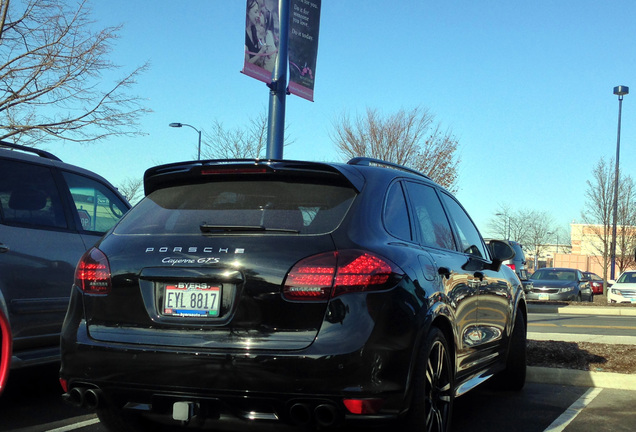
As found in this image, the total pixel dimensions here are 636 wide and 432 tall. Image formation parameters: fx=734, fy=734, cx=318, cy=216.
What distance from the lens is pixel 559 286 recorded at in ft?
83.8

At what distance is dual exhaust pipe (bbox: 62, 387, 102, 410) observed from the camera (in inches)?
148

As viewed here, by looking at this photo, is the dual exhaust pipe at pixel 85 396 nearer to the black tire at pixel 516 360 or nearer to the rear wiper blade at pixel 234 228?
the rear wiper blade at pixel 234 228

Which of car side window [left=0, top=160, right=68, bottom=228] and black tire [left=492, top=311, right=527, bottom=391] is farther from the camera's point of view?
black tire [left=492, top=311, right=527, bottom=391]

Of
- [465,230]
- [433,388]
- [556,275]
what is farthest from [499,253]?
[556,275]

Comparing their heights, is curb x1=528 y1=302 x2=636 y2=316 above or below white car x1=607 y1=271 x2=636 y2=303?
below

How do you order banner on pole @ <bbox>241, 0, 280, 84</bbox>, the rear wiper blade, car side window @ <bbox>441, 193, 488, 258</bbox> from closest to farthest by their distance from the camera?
the rear wiper blade
car side window @ <bbox>441, 193, 488, 258</bbox>
banner on pole @ <bbox>241, 0, 280, 84</bbox>

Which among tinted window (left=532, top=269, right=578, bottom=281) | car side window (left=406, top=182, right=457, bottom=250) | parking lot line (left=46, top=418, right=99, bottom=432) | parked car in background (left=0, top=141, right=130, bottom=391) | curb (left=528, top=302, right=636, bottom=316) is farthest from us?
tinted window (left=532, top=269, right=578, bottom=281)

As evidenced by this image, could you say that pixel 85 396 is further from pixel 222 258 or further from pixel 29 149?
pixel 29 149

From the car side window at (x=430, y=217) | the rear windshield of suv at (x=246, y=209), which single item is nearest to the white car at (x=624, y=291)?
the car side window at (x=430, y=217)

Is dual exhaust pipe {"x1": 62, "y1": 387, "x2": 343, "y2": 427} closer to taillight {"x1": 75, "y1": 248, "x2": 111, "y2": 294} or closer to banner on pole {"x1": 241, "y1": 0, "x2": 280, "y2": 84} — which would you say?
taillight {"x1": 75, "y1": 248, "x2": 111, "y2": 294}

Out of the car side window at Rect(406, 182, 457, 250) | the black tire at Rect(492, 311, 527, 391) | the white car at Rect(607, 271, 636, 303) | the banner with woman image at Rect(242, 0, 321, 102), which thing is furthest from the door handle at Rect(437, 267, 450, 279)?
the white car at Rect(607, 271, 636, 303)

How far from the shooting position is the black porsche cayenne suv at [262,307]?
346 cm

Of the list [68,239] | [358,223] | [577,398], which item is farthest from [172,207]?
[577,398]

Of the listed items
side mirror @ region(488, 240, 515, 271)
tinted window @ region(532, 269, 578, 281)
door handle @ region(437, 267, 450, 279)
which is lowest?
tinted window @ region(532, 269, 578, 281)
